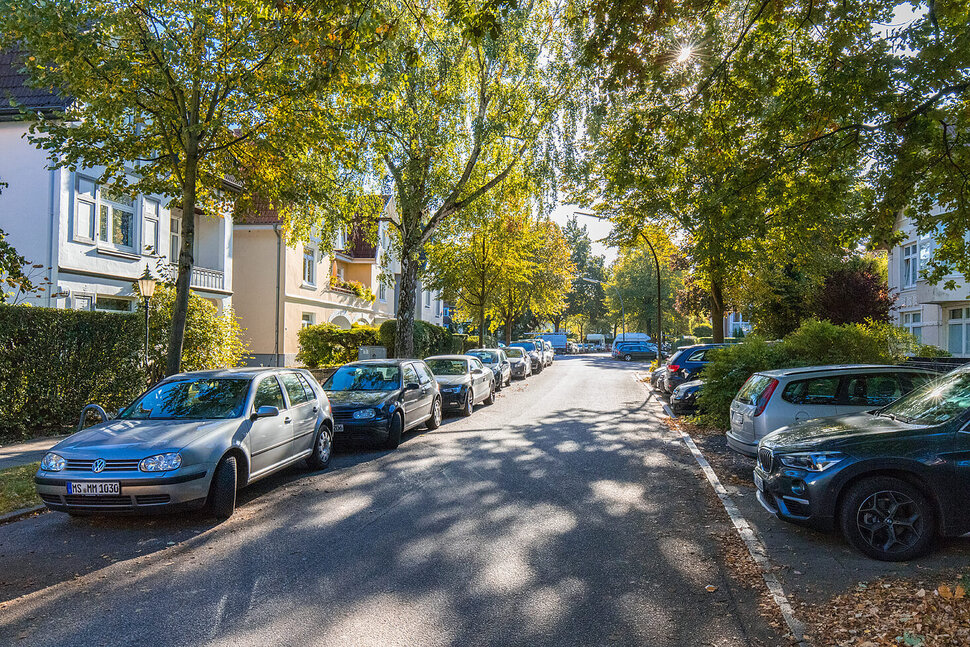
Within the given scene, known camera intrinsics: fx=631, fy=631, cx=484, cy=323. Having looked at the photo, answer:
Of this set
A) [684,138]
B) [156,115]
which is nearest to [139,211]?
[156,115]

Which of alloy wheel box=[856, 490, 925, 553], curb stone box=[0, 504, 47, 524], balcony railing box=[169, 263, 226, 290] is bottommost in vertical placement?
curb stone box=[0, 504, 47, 524]

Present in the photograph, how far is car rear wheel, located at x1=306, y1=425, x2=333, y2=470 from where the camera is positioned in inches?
367

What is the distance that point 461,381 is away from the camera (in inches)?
650

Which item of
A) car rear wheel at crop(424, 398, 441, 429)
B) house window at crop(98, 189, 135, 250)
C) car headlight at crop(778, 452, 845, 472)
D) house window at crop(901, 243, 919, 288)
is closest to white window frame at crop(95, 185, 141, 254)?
house window at crop(98, 189, 135, 250)

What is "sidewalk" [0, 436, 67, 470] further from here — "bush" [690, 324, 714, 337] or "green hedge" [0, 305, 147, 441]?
"bush" [690, 324, 714, 337]

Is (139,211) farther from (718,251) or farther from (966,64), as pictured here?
(966,64)

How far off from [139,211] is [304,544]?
16484mm

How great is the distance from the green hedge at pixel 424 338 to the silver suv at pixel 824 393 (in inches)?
686

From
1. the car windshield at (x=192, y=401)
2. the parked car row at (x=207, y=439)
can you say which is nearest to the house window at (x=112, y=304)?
the parked car row at (x=207, y=439)

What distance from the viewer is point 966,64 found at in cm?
718

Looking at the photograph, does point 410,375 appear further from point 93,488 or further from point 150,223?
point 150,223

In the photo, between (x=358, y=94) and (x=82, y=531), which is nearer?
(x=82, y=531)

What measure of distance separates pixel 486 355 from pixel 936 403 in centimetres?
2062

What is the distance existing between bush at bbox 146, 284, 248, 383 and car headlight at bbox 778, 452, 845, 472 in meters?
13.6
